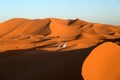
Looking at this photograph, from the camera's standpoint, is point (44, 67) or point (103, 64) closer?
point (103, 64)

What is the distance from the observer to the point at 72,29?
110ft

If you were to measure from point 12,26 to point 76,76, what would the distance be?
108 ft

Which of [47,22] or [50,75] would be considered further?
[47,22]

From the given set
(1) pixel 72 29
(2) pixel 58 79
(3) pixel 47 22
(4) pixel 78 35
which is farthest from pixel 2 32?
(2) pixel 58 79

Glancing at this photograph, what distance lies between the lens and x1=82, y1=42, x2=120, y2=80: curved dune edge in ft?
19.6

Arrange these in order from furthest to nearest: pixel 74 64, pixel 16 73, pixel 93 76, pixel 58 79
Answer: pixel 16 73
pixel 74 64
pixel 58 79
pixel 93 76

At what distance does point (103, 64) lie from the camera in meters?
6.41

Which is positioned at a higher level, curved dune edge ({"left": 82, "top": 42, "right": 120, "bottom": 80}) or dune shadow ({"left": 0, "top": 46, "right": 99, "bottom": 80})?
curved dune edge ({"left": 82, "top": 42, "right": 120, "bottom": 80})

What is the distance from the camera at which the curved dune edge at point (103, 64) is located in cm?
599

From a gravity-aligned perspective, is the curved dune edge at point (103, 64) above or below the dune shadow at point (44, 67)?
above

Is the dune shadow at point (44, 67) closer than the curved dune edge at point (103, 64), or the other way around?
the curved dune edge at point (103, 64)

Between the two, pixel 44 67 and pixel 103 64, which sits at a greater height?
pixel 103 64

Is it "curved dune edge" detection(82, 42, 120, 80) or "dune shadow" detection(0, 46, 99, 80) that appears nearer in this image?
"curved dune edge" detection(82, 42, 120, 80)

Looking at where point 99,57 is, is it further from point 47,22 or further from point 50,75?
point 47,22
